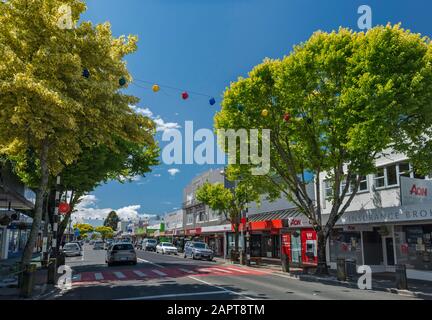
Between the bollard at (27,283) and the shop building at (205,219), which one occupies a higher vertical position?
the shop building at (205,219)

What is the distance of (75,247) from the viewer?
145ft

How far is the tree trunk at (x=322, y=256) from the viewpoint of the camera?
2033cm

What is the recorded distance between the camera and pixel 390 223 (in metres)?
21.2

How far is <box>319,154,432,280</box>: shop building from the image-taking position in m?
19.5

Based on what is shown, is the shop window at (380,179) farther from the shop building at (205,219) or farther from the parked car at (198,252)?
the shop building at (205,219)

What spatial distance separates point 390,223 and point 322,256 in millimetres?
4246

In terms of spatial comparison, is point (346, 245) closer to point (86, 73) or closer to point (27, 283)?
point (27, 283)

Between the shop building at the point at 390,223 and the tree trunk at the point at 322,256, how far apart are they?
221cm

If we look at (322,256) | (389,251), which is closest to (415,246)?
(389,251)

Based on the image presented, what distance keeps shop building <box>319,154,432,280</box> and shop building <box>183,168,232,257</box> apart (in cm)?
1915

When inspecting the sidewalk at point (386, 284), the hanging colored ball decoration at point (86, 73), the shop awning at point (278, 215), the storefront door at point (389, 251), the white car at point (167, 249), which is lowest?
the sidewalk at point (386, 284)

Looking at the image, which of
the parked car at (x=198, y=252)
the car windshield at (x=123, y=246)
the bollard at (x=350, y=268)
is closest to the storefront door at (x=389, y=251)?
the bollard at (x=350, y=268)

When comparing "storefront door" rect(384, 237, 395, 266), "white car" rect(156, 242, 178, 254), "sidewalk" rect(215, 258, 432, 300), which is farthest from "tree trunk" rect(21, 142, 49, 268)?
"white car" rect(156, 242, 178, 254)
